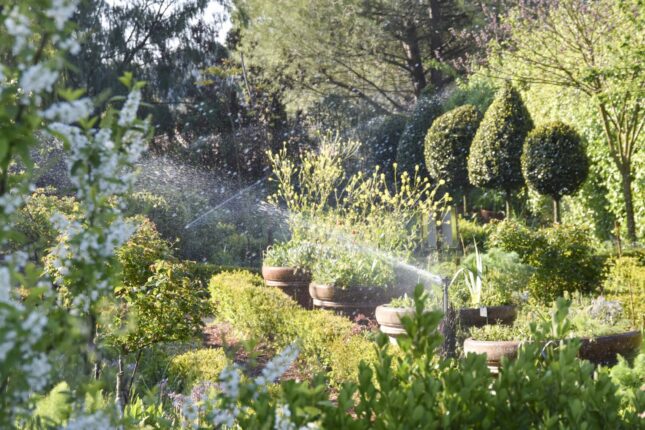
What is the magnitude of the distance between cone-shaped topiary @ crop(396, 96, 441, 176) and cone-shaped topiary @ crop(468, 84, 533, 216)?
10.3ft

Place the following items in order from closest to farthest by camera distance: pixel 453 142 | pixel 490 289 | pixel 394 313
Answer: pixel 394 313 < pixel 490 289 < pixel 453 142

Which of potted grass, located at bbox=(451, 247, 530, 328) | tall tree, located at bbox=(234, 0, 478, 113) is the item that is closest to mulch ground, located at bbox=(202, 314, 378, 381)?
potted grass, located at bbox=(451, 247, 530, 328)

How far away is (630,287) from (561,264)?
166 cm

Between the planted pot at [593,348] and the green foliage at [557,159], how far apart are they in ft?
19.0

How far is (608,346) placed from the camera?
5.21 meters

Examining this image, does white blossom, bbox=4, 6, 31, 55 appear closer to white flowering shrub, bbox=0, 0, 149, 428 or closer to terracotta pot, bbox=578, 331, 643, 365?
white flowering shrub, bbox=0, 0, 149, 428

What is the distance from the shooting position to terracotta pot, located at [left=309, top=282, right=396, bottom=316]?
6945mm

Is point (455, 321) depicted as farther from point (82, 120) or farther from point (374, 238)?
point (82, 120)

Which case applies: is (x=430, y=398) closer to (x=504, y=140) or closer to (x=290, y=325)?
(x=290, y=325)

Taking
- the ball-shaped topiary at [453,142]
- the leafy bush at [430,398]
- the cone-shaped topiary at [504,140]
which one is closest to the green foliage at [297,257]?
the cone-shaped topiary at [504,140]

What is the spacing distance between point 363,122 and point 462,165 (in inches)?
192

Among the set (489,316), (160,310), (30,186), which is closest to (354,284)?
(489,316)

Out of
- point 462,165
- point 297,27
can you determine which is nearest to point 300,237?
point 462,165

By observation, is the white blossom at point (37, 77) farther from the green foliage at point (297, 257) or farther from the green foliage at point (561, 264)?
the green foliage at point (561, 264)
